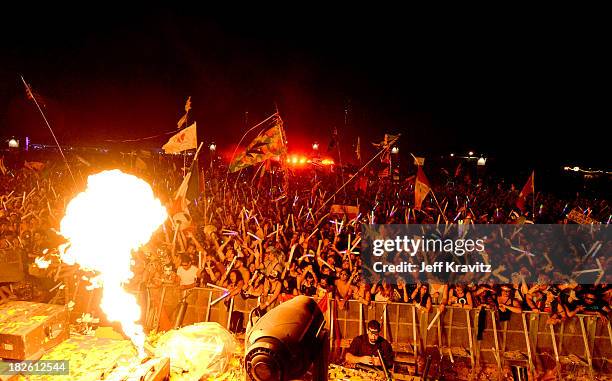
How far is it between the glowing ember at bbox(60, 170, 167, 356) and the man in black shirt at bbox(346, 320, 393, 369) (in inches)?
145

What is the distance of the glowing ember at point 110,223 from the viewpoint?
6.53 meters

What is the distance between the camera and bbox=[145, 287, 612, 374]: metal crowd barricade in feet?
22.1

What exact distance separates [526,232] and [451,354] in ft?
14.8

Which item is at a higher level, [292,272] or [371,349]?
[292,272]

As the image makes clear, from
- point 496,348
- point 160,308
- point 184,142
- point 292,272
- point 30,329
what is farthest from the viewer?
point 184,142

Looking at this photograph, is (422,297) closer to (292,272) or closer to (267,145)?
(292,272)

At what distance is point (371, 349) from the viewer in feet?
21.4

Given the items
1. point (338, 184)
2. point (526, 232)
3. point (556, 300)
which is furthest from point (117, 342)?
point (338, 184)

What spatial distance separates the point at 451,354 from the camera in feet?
23.0

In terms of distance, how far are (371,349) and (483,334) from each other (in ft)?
7.32

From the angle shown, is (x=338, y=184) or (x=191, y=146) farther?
(x=338, y=184)

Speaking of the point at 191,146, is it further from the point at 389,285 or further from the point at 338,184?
the point at 338,184

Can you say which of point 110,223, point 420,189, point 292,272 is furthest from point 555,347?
point 110,223

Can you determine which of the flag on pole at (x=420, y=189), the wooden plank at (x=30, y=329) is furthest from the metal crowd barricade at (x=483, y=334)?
the flag on pole at (x=420, y=189)
